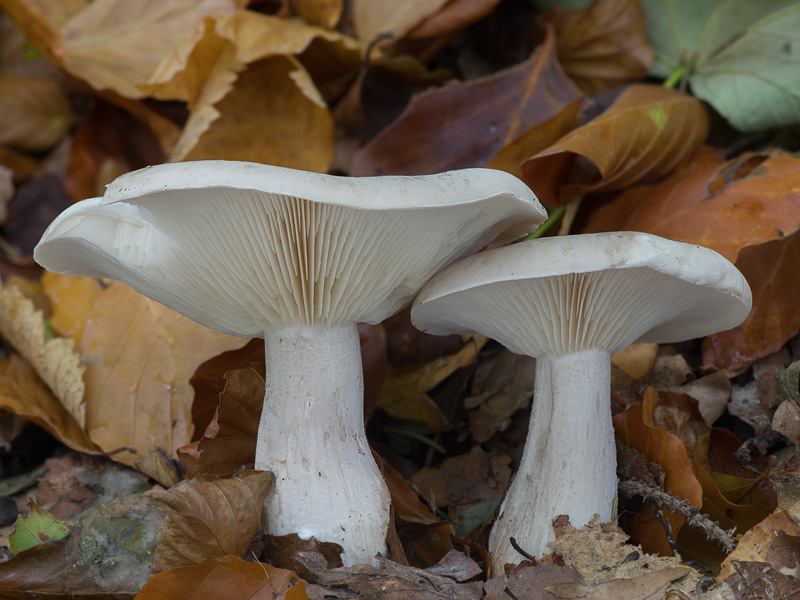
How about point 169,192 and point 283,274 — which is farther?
point 283,274

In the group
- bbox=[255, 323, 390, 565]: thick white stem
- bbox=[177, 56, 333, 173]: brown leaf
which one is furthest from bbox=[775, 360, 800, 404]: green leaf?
bbox=[177, 56, 333, 173]: brown leaf

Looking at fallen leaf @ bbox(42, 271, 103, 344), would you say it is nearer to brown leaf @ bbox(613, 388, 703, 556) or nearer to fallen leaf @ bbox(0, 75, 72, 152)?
fallen leaf @ bbox(0, 75, 72, 152)

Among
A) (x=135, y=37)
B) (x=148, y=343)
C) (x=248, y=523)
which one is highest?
(x=135, y=37)

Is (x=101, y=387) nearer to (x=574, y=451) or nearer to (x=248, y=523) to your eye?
(x=248, y=523)

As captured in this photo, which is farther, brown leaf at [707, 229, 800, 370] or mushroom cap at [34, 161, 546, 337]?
brown leaf at [707, 229, 800, 370]

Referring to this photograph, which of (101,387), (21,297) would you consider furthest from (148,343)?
(21,297)

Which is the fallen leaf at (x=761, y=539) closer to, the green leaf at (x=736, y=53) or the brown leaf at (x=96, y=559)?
the brown leaf at (x=96, y=559)

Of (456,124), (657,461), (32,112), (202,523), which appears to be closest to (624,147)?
(456,124)
